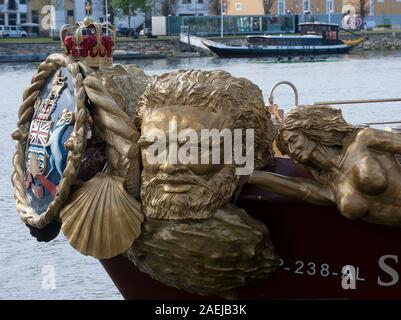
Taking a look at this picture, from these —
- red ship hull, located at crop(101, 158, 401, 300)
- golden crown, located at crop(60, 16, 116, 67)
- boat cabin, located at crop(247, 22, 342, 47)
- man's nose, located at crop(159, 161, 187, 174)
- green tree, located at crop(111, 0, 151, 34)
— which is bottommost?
boat cabin, located at crop(247, 22, 342, 47)

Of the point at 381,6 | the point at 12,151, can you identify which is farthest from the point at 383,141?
the point at 381,6

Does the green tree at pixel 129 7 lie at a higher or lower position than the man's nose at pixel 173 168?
lower

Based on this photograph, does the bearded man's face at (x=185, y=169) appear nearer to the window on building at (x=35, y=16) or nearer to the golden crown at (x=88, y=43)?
the golden crown at (x=88, y=43)

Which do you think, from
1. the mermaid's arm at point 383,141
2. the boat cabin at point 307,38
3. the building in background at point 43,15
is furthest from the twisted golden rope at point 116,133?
the building in background at point 43,15

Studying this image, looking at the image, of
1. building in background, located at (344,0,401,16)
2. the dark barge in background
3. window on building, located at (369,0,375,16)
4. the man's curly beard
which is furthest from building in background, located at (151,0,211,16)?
Answer: the man's curly beard

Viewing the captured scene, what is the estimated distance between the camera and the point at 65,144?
200 inches

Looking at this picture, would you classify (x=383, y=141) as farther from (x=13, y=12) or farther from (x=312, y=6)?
(x=312, y=6)

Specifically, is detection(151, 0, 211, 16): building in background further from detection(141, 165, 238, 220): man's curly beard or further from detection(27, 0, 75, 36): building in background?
detection(141, 165, 238, 220): man's curly beard

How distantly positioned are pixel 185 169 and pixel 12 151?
12389 millimetres

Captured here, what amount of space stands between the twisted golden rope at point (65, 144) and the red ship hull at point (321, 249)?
852 mm

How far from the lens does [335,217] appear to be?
15.7ft

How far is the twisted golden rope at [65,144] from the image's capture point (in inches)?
198

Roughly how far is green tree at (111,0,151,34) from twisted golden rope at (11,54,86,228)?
50610mm

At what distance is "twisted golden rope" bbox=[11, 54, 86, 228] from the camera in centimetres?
504
